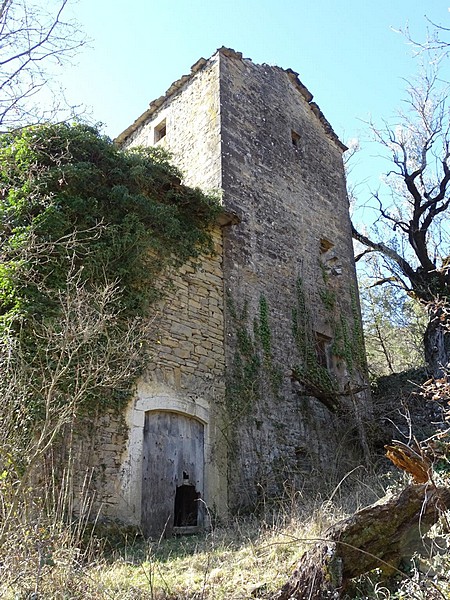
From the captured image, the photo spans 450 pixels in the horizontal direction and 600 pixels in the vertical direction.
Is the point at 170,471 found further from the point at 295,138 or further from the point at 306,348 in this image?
the point at 295,138

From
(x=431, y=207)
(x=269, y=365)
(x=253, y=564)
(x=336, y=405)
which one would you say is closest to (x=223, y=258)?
(x=269, y=365)

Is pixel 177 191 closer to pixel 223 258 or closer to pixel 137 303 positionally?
pixel 223 258

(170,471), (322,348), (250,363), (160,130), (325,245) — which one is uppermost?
(160,130)

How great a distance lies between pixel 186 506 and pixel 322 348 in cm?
467

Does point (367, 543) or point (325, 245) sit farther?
point (325, 245)

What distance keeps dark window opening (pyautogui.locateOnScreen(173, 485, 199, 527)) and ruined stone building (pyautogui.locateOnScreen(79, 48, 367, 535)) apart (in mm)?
18

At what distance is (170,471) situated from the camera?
7.28 metres

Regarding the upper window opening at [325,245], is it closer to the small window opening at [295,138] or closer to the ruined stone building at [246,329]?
the ruined stone building at [246,329]

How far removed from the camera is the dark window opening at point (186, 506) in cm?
729

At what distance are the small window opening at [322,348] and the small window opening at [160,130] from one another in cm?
585

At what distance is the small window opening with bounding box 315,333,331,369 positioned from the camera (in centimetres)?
1074

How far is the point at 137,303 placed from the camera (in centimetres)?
745

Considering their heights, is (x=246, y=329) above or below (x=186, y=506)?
above

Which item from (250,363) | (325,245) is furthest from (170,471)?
(325,245)
